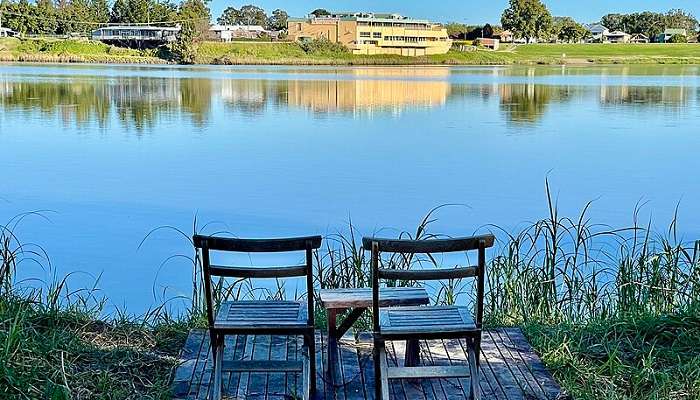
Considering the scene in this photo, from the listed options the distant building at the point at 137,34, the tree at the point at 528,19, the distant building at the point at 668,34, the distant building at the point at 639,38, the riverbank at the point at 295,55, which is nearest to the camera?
the riverbank at the point at 295,55

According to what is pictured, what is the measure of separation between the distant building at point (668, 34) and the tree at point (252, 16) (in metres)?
49.6

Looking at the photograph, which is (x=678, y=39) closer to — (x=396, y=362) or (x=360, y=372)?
(x=396, y=362)

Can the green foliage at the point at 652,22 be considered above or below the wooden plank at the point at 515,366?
above

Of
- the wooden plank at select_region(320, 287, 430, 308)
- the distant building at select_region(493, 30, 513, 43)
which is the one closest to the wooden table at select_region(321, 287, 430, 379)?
the wooden plank at select_region(320, 287, 430, 308)

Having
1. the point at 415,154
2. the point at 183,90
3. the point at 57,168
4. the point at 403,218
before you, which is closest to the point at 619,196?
the point at 403,218

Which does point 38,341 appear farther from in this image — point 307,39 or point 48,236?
point 307,39

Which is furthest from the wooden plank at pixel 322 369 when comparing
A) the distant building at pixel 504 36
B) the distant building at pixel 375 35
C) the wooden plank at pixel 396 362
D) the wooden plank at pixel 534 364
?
the distant building at pixel 504 36

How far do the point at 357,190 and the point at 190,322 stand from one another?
5.81 meters

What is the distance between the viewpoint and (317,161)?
12438 millimetres

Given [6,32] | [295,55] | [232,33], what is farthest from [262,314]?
[232,33]

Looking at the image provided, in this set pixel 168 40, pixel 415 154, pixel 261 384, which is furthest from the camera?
pixel 168 40

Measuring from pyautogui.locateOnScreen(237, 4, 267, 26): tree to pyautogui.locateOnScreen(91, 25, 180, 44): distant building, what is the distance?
32.4 meters

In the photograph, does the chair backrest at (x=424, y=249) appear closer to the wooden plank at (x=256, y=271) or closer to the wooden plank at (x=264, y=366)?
the wooden plank at (x=256, y=271)

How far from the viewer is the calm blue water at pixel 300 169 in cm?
816
